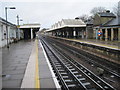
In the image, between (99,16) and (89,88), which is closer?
(89,88)

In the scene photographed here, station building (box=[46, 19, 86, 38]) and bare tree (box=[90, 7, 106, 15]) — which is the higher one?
bare tree (box=[90, 7, 106, 15])

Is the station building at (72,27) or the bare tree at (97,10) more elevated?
the bare tree at (97,10)

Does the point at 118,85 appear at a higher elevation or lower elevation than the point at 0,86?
lower

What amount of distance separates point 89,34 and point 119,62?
36.8 metres

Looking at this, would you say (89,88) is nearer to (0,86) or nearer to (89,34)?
(0,86)

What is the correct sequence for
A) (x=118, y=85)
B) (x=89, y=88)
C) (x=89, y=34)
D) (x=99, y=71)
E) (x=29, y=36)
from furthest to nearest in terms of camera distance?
1. (x=29, y=36)
2. (x=89, y=34)
3. (x=99, y=71)
4. (x=118, y=85)
5. (x=89, y=88)

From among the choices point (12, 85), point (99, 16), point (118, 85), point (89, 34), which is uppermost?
point (99, 16)

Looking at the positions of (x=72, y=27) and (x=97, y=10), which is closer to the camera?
(x=72, y=27)

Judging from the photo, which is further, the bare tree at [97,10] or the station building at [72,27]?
the bare tree at [97,10]

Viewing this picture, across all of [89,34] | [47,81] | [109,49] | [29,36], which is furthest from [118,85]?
[29,36]

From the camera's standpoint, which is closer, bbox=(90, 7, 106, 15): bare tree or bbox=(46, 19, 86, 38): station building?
bbox=(46, 19, 86, 38): station building

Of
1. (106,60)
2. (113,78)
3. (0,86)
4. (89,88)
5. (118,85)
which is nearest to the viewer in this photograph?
(0,86)

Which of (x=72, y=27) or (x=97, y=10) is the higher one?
(x=97, y=10)

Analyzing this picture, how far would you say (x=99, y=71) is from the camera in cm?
980
